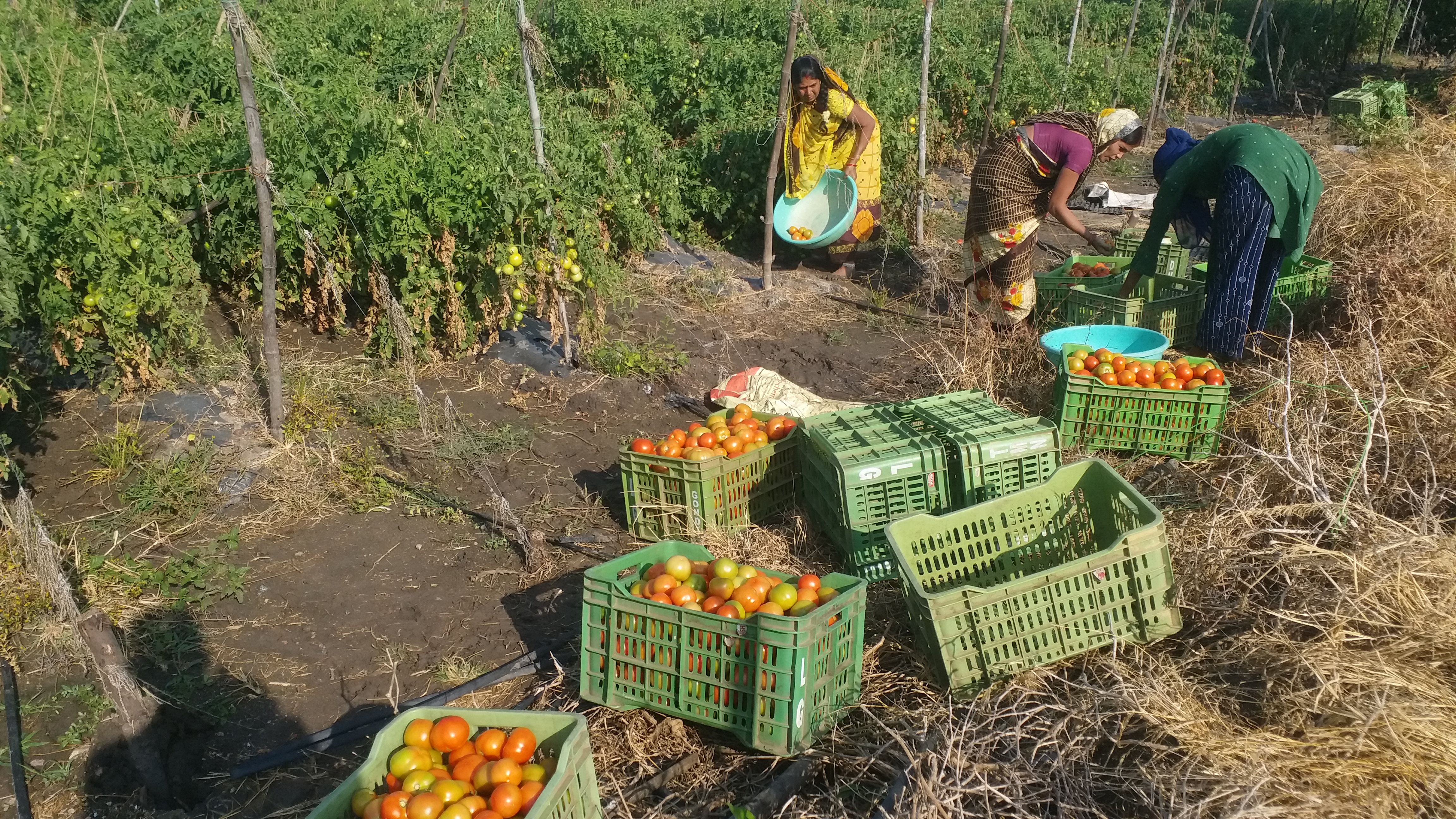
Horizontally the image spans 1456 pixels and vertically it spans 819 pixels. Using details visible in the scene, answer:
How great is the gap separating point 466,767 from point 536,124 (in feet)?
13.5

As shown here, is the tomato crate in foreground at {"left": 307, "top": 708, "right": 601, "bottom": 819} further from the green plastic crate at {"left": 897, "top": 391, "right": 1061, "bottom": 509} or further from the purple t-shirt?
the purple t-shirt

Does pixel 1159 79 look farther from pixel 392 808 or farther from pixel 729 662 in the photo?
pixel 392 808

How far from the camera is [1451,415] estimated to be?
419 cm

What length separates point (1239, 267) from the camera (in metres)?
5.38

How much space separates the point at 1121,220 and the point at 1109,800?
8195 mm

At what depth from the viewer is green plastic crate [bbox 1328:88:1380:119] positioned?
1205 centimetres

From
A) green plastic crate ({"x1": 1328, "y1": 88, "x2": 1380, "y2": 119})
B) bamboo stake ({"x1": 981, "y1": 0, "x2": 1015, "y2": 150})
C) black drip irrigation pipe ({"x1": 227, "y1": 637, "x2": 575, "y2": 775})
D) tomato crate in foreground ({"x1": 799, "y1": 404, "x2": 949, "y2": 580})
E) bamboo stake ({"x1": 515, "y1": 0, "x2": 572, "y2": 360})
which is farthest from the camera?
green plastic crate ({"x1": 1328, "y1": 88, "x2": 1380, "y2": 119})

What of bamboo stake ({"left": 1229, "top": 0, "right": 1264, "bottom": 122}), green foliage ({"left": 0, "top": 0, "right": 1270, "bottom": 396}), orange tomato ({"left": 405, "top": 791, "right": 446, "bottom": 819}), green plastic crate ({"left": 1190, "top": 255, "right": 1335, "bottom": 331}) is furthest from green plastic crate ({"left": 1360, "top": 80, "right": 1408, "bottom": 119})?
orange tomato ({"left": 405, "top": 791, "right": 446, "bottom": 819})

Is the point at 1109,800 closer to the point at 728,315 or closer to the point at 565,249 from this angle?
the point at 565,249

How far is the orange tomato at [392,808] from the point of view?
2.21 meters

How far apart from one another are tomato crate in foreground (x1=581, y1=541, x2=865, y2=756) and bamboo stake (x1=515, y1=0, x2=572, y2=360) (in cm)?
285

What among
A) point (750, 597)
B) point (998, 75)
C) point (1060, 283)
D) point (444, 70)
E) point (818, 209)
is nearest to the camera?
point (750, 597)

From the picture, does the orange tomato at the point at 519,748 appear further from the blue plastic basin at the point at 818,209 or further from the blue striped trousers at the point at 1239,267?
the blue plastic basin at the point at 818,209

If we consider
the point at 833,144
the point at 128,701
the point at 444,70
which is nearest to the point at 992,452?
the point at 128,701
